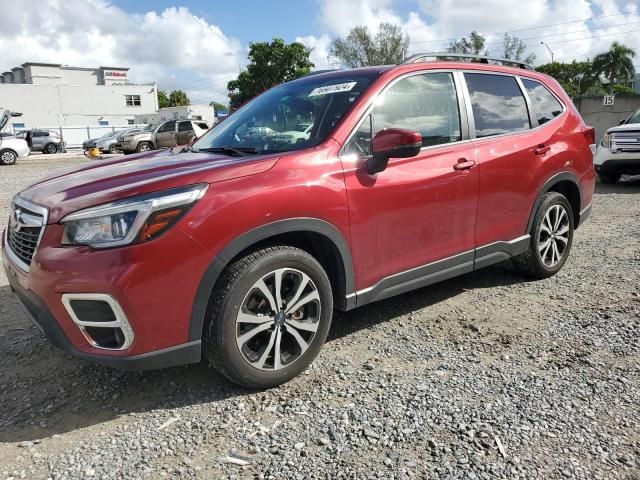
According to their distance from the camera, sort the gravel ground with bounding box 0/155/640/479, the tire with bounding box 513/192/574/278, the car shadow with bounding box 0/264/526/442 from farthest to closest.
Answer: the tire with bounding box 513/192/574/278
the car shadow with bounding box 0/264/526/442
the gravel ground with bounding box 0/155/640/479

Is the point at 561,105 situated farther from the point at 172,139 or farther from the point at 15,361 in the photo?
the point at 172,139

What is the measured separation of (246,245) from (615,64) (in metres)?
60.5

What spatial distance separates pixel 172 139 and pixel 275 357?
23709 mm

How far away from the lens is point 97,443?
8.45ft

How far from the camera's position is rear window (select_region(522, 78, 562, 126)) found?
4.58 metres

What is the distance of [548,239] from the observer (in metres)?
4.70

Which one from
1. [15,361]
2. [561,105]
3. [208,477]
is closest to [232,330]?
[208,477]

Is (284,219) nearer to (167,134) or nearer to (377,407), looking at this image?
(377,407)

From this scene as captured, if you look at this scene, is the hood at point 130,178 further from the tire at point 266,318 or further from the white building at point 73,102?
the white building at point 73,102

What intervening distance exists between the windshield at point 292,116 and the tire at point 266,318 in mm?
774

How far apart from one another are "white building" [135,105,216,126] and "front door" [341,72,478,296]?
46.4 m

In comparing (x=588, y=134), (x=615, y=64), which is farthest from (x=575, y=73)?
(x=588, y=134)

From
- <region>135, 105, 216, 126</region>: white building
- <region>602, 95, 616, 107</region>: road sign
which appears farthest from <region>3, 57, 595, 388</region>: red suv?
<region>135, 105, 216, 126</region>: white building

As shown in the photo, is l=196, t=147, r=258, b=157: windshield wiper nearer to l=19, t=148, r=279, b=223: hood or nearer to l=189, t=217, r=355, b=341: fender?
l=19, t=148, r=279, b=223: hood
